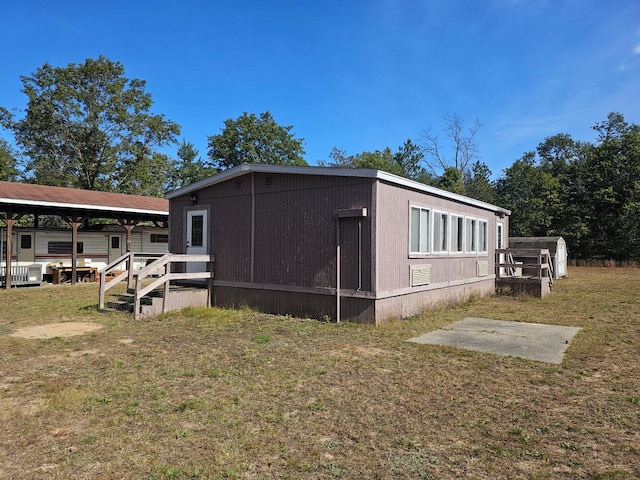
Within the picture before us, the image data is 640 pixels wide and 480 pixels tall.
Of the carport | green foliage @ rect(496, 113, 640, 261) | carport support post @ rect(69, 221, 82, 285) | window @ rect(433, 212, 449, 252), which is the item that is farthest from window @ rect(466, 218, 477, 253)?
green foliage @ rect(496, 113, 640, 261)

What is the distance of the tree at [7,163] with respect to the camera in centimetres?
3231

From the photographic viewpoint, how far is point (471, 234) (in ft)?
41.7

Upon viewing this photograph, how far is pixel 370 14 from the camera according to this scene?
1293cm

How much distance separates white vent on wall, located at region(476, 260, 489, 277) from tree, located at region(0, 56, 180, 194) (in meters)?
28.5

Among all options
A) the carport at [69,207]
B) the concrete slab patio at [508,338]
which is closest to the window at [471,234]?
the concrete slab patio at [508,338]

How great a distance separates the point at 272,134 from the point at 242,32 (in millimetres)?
30734

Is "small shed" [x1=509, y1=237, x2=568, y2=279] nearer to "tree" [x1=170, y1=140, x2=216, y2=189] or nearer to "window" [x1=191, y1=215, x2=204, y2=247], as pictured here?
"window" [x1=191, y1=215, x2=204, y2=247]

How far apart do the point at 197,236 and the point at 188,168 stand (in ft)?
120

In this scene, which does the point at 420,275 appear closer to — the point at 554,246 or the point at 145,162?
the point at 554,246

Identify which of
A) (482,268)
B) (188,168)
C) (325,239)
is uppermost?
(188,168)

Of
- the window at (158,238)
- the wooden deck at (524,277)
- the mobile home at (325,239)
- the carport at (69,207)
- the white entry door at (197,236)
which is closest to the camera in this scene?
the mobile home at (325,239)

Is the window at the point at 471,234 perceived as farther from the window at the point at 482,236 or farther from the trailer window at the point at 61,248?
the trailer window at the point at 61,248

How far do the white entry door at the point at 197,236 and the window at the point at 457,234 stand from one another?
635 cm

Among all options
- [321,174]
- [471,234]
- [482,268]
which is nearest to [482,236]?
[482,268]
